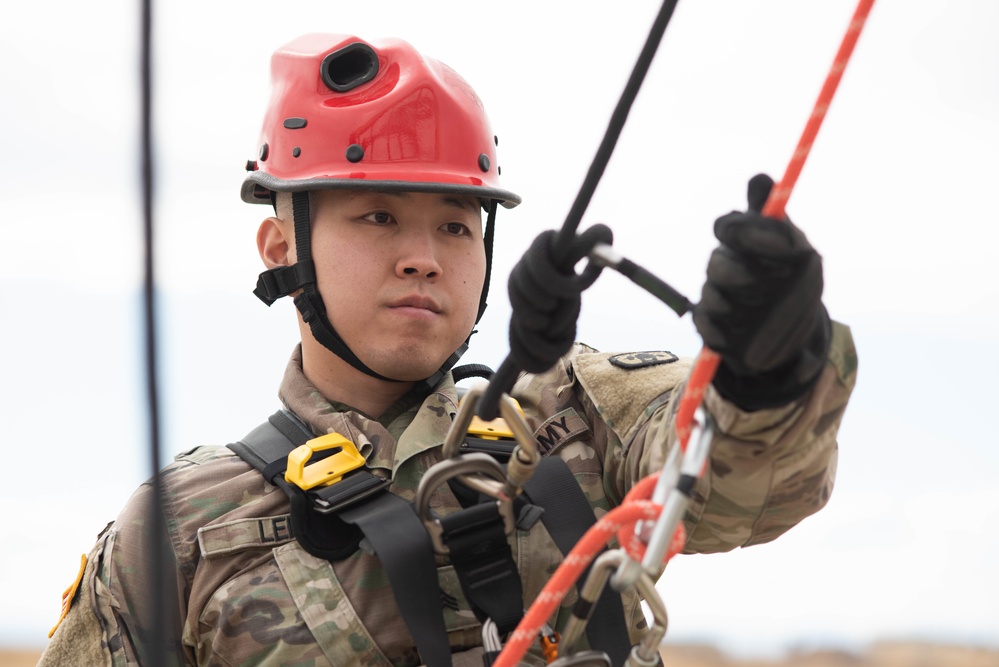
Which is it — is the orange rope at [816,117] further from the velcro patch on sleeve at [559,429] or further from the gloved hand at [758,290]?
the velcro patch on sleeve at [559,429]

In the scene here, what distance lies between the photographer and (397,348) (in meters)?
2.48

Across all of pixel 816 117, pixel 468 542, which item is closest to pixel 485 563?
pixel 468 542

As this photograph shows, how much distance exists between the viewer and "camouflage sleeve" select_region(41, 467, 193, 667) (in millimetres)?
2332

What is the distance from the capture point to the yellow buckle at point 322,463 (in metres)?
2.30

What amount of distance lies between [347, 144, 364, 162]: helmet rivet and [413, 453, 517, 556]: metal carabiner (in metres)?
0.92

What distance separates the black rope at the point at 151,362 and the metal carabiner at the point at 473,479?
589 millimetres

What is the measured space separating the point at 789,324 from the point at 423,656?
3.34ft

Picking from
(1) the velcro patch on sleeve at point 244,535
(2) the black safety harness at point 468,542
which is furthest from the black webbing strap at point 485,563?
(1) the velcro patch on sleeve at point 244,535

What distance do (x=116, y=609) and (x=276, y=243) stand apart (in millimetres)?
976

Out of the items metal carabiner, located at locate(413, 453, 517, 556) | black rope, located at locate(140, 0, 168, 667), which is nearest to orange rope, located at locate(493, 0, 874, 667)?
metal carabiner, located at locate(413, 453, 517, 556)

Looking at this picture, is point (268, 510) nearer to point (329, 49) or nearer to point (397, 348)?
point (397, 348)

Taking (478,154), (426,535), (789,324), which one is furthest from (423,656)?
(478,154)

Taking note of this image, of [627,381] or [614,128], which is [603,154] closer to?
[614,128]

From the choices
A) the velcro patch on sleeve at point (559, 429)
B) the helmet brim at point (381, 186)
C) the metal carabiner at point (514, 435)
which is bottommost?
the velcro patch on sleeve at point (559, 429)
